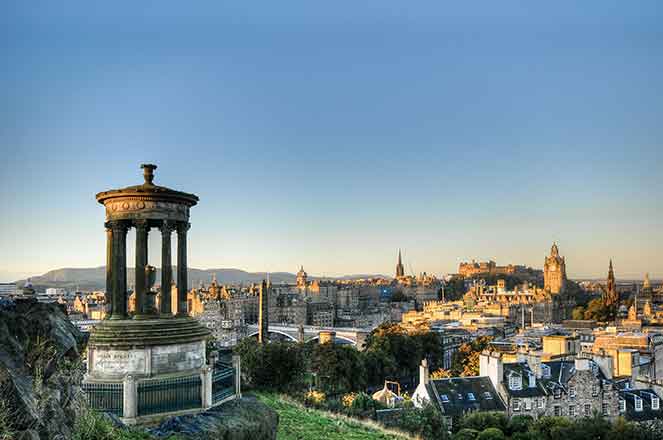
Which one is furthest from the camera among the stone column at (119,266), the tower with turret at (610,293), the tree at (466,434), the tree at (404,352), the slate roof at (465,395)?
the tower with turret at (610,293)

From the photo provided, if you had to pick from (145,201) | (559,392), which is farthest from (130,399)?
(559,392)

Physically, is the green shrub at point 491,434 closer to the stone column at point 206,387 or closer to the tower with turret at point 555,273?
the stone column at point 206,387

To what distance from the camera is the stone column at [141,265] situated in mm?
14500

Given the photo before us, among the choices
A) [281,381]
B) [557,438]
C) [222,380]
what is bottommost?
[557,438]

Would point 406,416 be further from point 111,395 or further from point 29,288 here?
point 29,288

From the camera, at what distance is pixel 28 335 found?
757 centimetres

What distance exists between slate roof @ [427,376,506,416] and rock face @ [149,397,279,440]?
942 inches

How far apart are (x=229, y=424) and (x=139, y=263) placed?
6387 millimetres

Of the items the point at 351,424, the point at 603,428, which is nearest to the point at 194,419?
the point at 351,424

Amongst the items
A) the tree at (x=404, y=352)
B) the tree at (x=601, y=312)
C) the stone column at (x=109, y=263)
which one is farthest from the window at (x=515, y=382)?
the tree at (x=601, y=312)

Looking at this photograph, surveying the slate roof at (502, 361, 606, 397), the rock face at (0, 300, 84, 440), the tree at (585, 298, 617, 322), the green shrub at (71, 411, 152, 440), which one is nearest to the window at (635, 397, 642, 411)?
the slate roof at (502, 361, 606, 397)

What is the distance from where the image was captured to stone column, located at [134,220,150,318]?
47.6ft

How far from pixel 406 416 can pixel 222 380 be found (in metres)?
12.8

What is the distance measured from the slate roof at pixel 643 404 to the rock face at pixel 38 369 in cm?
3317
